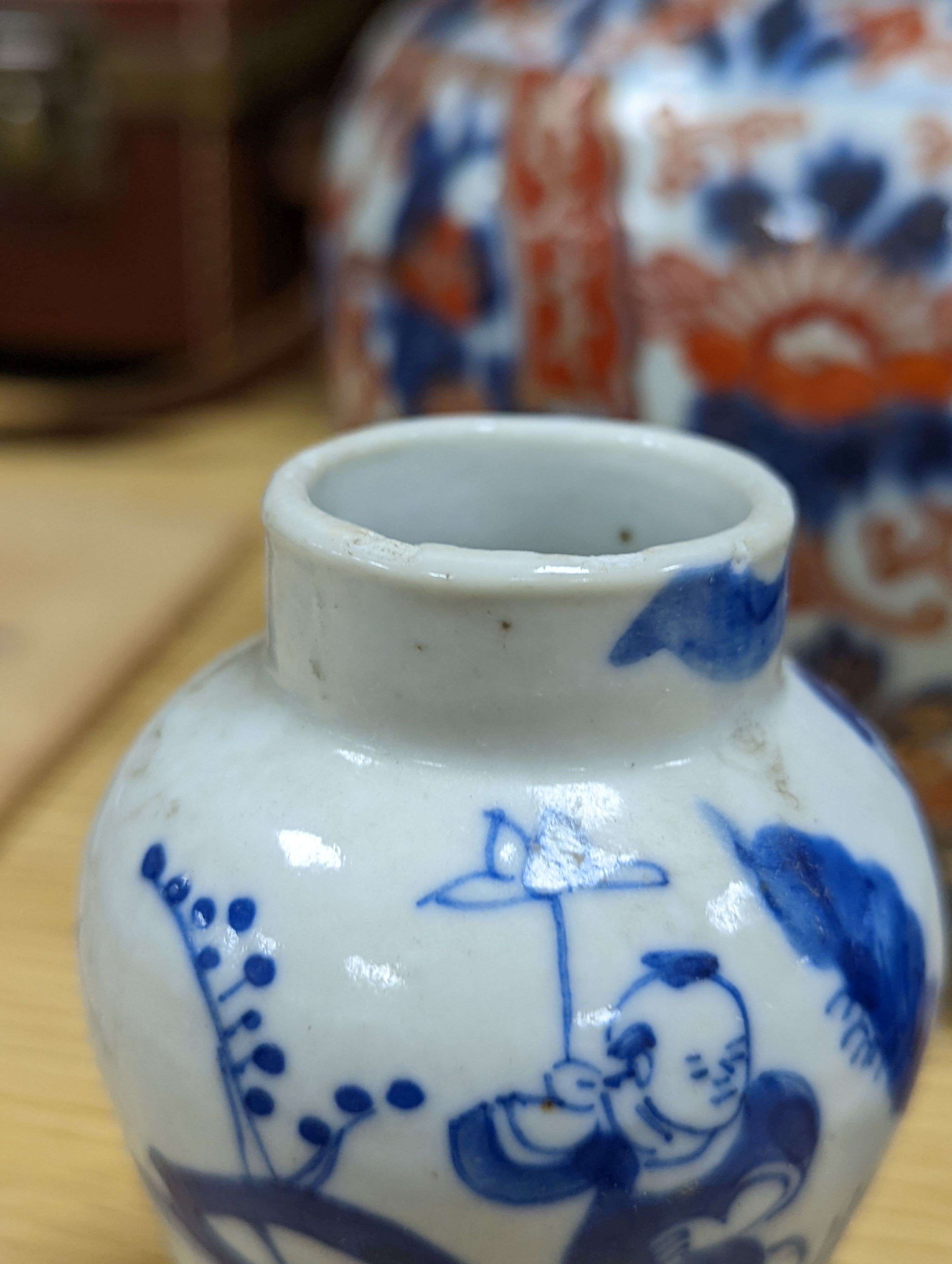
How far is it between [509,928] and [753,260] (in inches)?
10.9

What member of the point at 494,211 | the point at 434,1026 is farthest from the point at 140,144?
the point at 434,1026

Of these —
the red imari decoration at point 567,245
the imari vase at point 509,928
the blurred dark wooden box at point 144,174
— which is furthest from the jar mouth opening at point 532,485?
the blurred dark wooden box at point 144,174

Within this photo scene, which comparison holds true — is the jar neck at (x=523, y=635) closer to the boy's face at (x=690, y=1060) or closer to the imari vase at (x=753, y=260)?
the boy's face at (x=690, y=1060)

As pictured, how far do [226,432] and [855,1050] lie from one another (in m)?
0.88

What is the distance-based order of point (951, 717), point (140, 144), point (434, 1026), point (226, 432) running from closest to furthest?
point (434, 1026) < point (951, 717) < point (140, 144) < point (226, 432)

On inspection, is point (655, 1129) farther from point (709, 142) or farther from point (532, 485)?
point (709, 142)

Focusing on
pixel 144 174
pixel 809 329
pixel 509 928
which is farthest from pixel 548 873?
pixel 144 174

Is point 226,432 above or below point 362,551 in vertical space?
below

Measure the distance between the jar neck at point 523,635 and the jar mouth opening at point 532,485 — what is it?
26 mm

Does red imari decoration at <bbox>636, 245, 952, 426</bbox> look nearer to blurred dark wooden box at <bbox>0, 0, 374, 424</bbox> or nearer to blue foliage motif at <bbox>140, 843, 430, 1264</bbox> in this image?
blue foliage motif at <bbox>140, 843, 430, 1264</bbox>

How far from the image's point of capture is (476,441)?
430 millimetres

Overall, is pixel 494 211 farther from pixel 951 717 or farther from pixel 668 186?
pixel 951 717

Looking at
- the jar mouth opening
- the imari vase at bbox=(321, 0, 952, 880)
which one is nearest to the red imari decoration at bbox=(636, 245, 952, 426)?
the imari vase at bbox=(321, 0, 952, 880)

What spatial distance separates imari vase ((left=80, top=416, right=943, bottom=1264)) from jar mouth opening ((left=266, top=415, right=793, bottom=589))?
0.02 m
